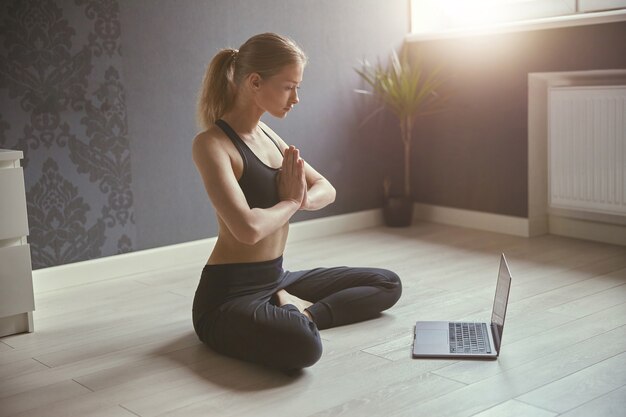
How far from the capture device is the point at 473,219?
4.73m

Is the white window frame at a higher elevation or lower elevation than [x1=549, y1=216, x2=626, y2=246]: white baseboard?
higher

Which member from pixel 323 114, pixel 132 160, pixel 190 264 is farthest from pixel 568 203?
pixel 132 160

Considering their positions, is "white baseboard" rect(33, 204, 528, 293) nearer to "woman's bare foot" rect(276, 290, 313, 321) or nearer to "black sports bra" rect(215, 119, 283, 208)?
"woman's bare foot" rect(276, 290, 313, 321)

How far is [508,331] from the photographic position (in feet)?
9.29

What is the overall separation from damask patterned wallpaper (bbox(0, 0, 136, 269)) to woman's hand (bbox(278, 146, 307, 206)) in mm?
1423

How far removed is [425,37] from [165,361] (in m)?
2.85

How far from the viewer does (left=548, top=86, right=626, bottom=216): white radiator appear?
157 inches

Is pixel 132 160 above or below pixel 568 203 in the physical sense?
above

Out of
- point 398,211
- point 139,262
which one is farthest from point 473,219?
point 139,262

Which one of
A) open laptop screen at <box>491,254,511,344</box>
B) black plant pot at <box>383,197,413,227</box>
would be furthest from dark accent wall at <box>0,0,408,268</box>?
open laptop screen at <box>491,254,511,344</box>

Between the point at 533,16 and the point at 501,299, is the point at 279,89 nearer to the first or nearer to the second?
the point at 501,299

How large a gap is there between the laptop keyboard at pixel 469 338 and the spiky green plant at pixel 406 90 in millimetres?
2083

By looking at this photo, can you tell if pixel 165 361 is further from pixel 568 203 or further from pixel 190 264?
pixel 568 203

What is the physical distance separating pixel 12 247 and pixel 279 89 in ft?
3.75
